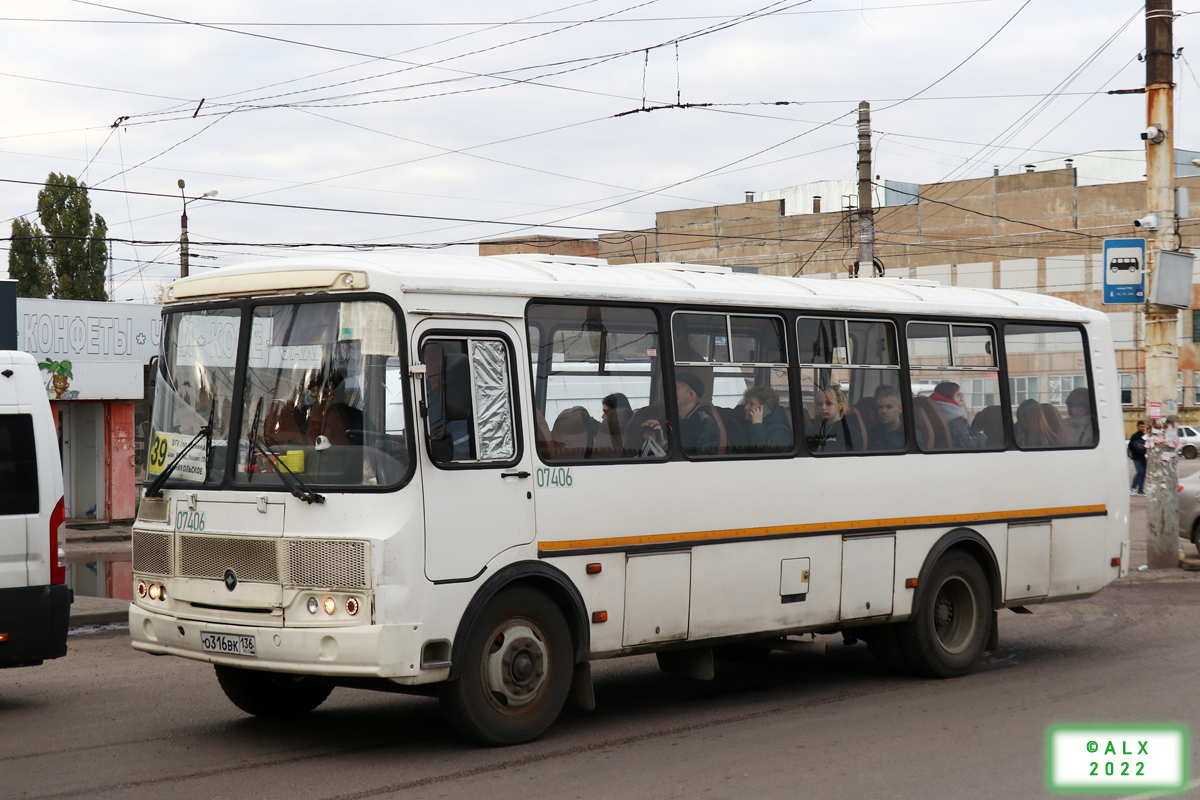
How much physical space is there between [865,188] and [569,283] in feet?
62.6

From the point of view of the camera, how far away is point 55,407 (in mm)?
25219

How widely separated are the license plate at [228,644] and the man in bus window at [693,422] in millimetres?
2902

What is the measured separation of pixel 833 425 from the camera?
9750 millimetres

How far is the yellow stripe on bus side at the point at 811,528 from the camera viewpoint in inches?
318

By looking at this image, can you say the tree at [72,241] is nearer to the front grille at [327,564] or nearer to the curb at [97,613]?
the curb at [97,613]

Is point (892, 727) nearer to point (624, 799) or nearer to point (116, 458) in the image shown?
point (624, 799)

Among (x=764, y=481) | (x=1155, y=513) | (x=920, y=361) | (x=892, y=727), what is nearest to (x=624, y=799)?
(x=892, y=727)

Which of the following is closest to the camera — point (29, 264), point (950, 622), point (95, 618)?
point (950, 622)

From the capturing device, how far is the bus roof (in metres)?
7.49

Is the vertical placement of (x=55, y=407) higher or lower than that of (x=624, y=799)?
higher

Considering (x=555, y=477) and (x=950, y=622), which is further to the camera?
(x=950, y=622)

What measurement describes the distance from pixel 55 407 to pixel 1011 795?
22.4 metres

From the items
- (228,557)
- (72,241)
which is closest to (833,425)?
(228,557)

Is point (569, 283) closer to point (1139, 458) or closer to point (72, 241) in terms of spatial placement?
point (1139, 458)
